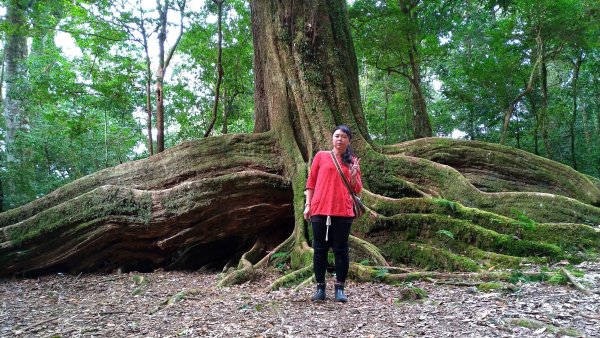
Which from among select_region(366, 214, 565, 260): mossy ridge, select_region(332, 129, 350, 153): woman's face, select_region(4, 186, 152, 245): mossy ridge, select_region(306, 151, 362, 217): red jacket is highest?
select_region(332, 129, 350, 153): woman's face

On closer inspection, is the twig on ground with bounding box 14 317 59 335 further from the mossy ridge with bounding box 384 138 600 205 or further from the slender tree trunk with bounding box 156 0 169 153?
the slender tree trunk with bounding box 156 0 169 153

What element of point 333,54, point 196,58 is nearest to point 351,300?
point 333,54

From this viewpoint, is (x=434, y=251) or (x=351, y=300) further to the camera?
(x=434, y=251)

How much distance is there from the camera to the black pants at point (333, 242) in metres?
3.99

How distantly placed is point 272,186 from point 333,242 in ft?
9.10

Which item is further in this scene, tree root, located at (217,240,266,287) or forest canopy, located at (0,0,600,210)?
forest canopy, located at (0,0,600,210)

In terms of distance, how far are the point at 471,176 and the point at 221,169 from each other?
13.7 ft

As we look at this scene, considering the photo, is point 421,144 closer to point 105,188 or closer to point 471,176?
point 471,176

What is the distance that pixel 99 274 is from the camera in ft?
22.8

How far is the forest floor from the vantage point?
2.93 m

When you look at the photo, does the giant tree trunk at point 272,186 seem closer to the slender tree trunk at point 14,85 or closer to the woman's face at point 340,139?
the woman's face at point 340,139

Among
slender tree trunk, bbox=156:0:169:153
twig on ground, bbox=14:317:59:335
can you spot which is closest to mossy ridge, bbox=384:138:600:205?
twig on ground, bbox=14:317:59:335

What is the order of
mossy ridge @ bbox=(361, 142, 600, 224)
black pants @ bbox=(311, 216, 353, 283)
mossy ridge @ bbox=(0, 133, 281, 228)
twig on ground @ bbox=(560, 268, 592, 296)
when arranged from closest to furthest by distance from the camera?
twig on ground @ bbox=(560, 268, 592, 296) < black pants @ bbox=(311, 216, 353, 283) < mossy ridge @ bbox=(361, 142, 600, 224) < mossy ridge @ bbox=(0, 133, 281, 228)

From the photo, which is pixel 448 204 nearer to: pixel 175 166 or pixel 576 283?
pixel 576 283
